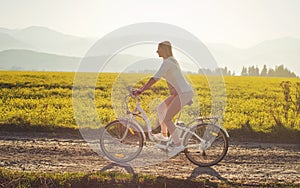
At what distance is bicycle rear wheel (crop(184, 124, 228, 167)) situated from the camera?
834cm

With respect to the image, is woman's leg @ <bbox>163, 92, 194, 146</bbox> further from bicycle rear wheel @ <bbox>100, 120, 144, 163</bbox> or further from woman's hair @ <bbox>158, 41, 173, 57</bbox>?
woman's hair @ <bbox>158, 41, 173, 57</bbox>

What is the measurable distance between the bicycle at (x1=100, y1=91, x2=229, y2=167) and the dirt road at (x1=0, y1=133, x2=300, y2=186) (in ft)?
→ 0.80

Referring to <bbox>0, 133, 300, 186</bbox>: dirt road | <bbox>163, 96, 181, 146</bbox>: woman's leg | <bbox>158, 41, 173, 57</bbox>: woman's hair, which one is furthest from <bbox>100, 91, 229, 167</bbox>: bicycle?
<bbox>158, 41, 173, 57</bbox>: woman's hair

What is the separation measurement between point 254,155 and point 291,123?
391cm

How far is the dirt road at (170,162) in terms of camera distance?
7.95 metres

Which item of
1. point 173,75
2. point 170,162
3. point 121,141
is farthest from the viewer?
point 170,162

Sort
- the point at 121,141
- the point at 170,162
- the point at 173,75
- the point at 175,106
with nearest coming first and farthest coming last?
the point at 173,75 < the point at 175,106 < the point at 121,141 < the point at 170,162

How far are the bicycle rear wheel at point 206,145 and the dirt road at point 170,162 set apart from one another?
6.8 inches

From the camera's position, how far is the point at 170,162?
8.71 meters

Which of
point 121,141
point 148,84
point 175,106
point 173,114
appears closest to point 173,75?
point 148,84

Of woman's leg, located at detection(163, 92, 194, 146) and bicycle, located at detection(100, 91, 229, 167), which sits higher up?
woman's leg, located at detection(163, 92, 194, 146)

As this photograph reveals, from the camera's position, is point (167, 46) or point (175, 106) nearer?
point (167, 46)

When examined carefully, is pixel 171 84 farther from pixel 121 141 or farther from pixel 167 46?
pixel 121 141

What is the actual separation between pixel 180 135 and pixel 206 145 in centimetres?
57
